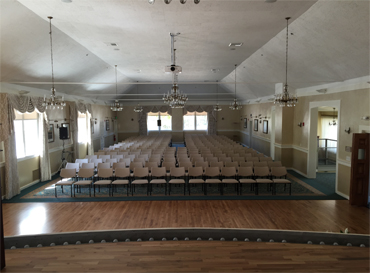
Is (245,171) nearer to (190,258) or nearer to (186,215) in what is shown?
(186,215)

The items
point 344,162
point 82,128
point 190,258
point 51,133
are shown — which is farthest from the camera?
point 82,128

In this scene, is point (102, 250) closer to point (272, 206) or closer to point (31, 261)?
point (31, 261)

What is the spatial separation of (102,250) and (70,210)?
3.78m

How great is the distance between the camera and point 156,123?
25422 millimetres

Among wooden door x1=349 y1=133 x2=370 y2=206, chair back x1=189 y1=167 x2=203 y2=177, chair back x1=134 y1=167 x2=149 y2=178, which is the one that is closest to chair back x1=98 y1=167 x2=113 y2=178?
chair back x1=134 y1=167 x2=149 y2=178

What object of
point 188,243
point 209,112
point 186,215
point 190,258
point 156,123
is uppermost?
point 209,112

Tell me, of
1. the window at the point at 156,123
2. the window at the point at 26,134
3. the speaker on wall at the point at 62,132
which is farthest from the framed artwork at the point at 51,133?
the window at the point at 156,123

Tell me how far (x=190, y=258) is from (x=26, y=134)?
9.55 meters

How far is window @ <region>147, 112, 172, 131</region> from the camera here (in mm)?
25375

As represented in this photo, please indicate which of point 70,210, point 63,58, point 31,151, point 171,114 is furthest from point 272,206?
point 171,114

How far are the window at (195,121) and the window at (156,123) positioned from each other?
174 cm

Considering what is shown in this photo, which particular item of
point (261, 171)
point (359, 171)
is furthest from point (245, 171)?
point (359, 171)

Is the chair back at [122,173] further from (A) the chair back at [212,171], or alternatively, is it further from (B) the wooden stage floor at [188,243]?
(A) the chair back at [212,171]

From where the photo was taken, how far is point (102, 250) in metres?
4.32
